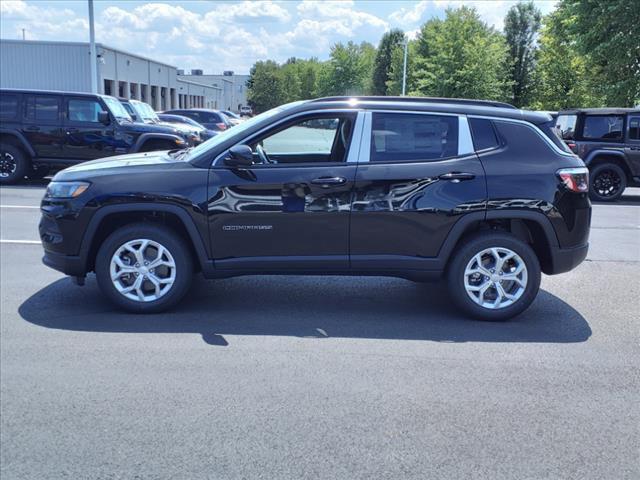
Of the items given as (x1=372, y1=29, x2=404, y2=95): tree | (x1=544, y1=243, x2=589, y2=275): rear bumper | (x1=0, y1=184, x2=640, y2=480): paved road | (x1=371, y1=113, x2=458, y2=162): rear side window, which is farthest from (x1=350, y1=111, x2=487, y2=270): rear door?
(x1=372, y1=29, x2=404, y2=95): tree

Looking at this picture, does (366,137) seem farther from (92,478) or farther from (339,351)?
(92,478)

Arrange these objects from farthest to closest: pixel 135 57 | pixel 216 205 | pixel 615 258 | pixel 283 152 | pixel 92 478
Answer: pixel 135 57
pixel 615 258
pixel 283 152
pixel 216 205
pixel 92 478

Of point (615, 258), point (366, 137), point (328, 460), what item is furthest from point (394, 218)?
point (615, 258)

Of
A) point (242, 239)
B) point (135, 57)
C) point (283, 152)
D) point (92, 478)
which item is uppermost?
point (135, 57)

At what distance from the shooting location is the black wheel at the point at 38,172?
1386 centimetres

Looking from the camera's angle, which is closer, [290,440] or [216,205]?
[290,440]

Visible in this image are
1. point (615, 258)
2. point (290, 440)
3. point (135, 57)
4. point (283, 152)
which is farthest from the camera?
point (135, 57)

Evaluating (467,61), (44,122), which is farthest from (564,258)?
(467,61)

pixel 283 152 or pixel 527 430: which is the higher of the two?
pixel 283 152

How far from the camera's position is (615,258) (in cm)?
797

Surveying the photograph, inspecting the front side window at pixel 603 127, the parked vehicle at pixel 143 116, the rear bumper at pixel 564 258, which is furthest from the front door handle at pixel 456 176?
the parked vehicle at pixel 143 116

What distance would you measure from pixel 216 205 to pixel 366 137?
1366mm

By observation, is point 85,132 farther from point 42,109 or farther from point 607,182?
point 607,182

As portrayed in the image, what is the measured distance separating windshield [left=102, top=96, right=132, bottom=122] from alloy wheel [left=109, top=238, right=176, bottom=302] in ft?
30.7
